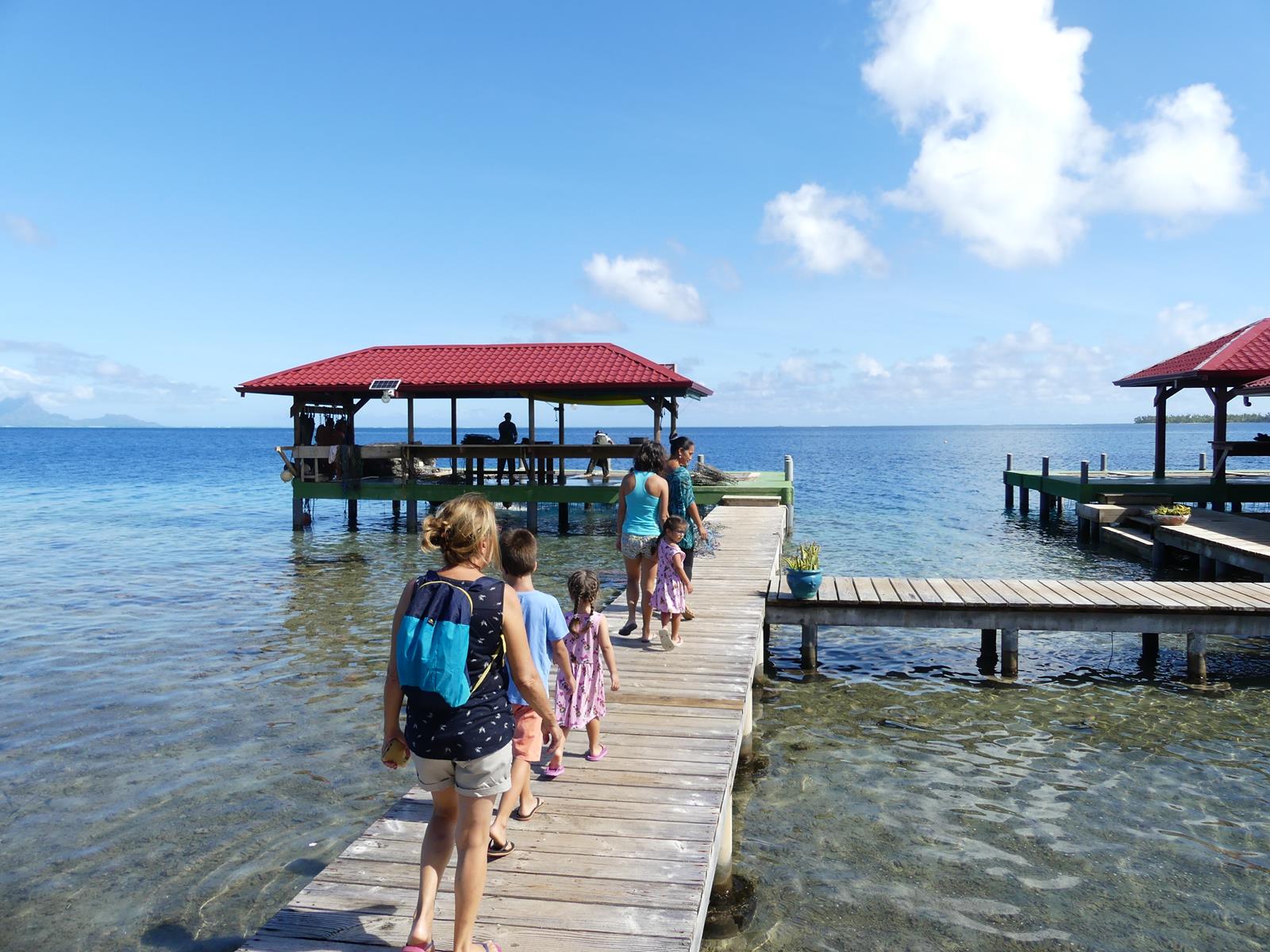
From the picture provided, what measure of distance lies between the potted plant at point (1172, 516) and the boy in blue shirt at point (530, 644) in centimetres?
1637

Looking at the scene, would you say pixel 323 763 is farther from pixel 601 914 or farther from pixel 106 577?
pixel 106 577

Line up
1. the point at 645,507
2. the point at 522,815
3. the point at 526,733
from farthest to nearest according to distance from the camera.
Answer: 1. the point at 645,507
2. the point at 522,815
3. the point at 526,733

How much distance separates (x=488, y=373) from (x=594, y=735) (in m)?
17.9

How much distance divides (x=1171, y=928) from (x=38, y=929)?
6377 millimetres

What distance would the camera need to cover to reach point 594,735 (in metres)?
5.43

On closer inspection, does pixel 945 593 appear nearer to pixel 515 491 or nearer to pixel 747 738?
pixel 747 738

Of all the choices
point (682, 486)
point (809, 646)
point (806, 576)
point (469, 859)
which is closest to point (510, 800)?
point (469, 859)

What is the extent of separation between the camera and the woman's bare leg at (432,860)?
10.9 ft

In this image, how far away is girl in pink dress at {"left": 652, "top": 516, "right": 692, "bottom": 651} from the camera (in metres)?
7.99

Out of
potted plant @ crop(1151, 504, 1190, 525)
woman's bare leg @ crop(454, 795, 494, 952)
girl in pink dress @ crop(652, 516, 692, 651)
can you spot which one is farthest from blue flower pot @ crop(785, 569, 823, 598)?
potted plant @ crop(1151, 504, 1190, 525)

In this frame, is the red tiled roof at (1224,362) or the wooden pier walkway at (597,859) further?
the red tiled roof at (1224,362)

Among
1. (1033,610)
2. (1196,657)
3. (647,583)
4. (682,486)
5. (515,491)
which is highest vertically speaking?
(682,486)

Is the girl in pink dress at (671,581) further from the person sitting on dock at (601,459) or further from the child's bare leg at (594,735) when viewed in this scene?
the person sitting on dock at (601,459)

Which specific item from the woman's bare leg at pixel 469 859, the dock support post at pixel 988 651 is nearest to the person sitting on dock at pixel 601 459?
the dock support post at pixel 988 651
